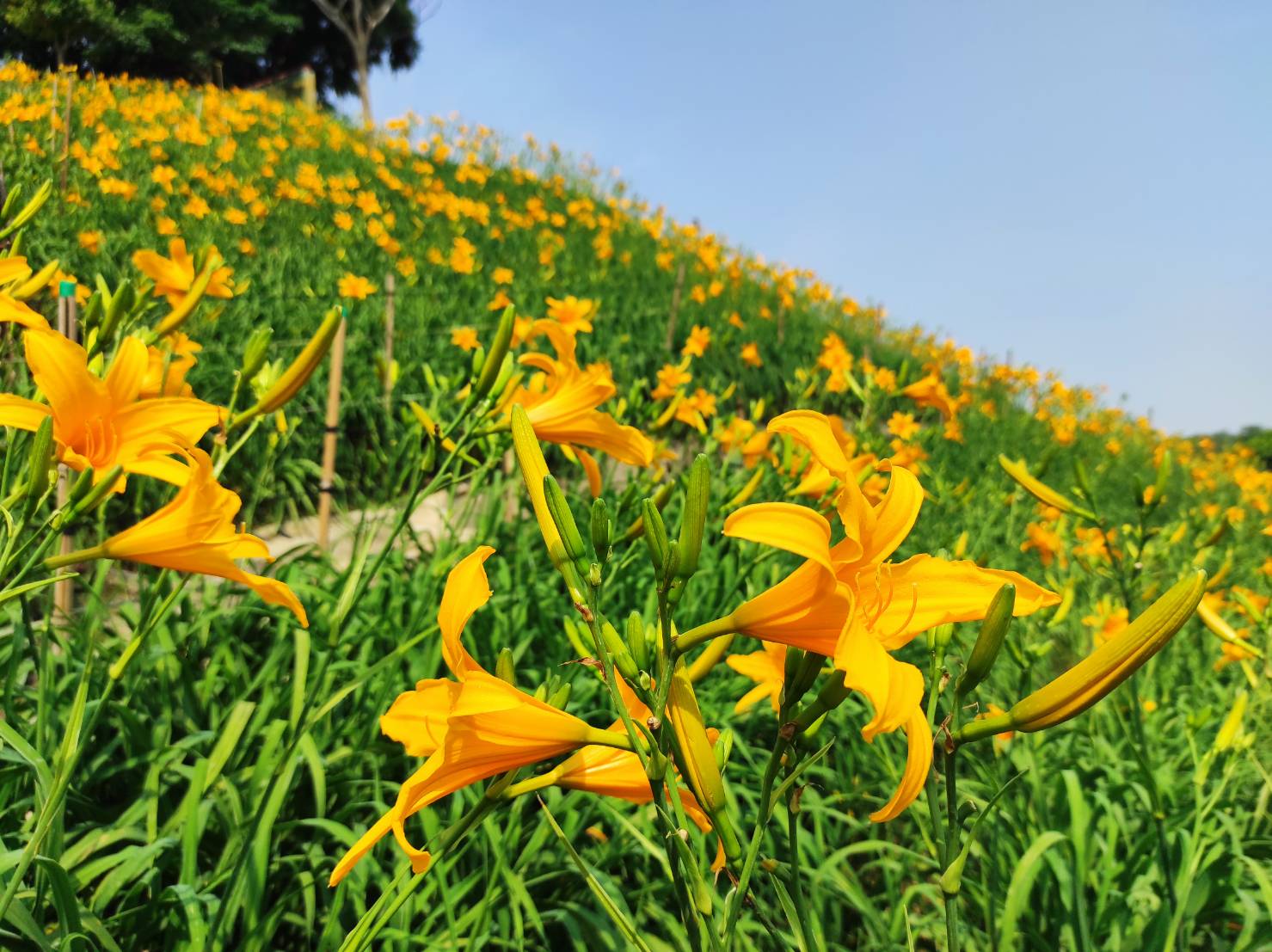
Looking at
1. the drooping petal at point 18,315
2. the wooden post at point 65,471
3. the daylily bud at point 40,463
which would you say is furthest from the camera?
the wooden post at point 65,471

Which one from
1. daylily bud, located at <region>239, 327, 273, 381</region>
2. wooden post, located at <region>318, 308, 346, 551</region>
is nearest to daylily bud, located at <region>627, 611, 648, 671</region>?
daylily bud, located at <region>239, 327, 273, 381</region>

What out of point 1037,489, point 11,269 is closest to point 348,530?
point 11,269

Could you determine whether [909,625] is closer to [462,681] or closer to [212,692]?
[462,681]

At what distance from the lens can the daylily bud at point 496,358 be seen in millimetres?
1423

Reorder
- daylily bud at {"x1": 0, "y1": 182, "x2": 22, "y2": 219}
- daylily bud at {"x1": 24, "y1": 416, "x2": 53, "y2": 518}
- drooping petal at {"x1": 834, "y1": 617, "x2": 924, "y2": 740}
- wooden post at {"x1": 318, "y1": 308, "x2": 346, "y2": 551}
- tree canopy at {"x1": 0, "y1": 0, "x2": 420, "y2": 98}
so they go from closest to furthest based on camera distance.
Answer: drooping petal at {"x1": 834, "y1": 617, "x2": 924, "y2": 740} < daylily bud at {"x1": 24, "y1": 416, "x2": 53, "y2": 518} < daylily bud at {"x1": 0, "y1": 182, "x2": 22, "y2": 219} < wooden post at {"x1": 318, "y1": 308, "x2": 346, "y2": 551} < tree canopy at {"x1": 0, "y1": 0, "x2": 420, "y2": 98}

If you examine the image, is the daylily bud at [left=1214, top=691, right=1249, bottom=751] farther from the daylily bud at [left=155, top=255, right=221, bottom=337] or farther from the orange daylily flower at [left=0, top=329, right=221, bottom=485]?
Result: the daylily bud at [left=155, top=255, right=221, bottom=337]

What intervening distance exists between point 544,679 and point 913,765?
172 centimetres

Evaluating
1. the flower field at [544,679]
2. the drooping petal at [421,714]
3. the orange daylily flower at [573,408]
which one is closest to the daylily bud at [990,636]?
the flower field at [544,679]

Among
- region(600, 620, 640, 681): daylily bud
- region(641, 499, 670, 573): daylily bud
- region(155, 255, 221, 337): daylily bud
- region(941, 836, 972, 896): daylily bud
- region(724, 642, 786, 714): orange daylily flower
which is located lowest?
region(941, 836, 972, 896): daylily bud

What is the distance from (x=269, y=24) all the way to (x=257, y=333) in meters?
26.0

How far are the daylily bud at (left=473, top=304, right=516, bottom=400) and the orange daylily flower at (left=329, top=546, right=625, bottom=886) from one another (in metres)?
0.80

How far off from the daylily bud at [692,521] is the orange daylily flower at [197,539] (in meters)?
0.50

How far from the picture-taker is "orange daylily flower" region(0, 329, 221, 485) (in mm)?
956

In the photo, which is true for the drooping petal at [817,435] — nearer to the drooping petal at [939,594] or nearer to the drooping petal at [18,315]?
the drooping petal at [939,594]
